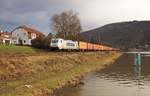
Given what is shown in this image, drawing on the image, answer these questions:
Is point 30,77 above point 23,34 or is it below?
below

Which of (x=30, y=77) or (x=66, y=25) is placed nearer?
(x=30, y=77)

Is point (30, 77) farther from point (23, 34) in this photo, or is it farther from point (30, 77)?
point (23, 34)

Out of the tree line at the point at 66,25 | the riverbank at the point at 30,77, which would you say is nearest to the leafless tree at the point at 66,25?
the tree line at the point at 66,25

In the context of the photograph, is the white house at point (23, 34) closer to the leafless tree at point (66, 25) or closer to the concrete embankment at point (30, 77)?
the leafless tree at point (66, 25)

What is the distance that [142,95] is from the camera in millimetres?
26047

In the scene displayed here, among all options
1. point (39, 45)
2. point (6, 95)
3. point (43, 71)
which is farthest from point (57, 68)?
point (39, 45)

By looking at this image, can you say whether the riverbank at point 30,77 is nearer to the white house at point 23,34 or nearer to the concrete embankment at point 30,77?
the concrete embankment at point 30,77

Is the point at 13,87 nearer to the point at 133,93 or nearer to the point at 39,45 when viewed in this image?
the point at 133,93

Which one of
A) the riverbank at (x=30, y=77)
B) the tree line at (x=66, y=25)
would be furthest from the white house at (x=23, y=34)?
A: the riverbank at (x=30, y=77)

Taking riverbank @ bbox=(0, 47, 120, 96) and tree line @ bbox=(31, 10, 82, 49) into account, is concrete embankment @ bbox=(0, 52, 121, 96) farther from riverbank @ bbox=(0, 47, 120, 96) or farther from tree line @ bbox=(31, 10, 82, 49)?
tree line @ bbox=(31, 10, 82, 49)

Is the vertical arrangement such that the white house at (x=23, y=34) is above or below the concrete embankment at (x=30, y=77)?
above

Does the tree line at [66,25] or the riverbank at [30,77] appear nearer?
the riverbank at [30,77]

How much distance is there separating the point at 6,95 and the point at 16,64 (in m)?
12.2

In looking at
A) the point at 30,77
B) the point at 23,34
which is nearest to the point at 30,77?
the point at 30,77
